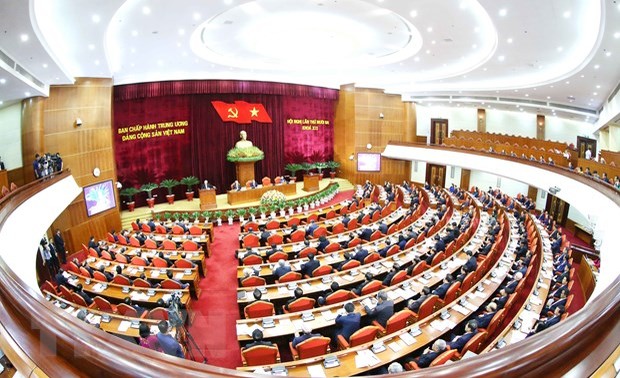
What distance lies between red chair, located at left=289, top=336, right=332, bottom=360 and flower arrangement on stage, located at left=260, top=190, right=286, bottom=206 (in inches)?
449

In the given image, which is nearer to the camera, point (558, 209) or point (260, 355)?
point (260, 355)

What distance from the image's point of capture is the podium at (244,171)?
62.6ft

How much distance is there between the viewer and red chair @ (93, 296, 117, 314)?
287 inches

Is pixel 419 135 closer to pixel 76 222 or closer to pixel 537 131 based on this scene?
pixel 537 131

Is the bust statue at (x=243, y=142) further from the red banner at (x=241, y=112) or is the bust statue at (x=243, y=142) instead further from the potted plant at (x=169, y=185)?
the potted plant at (x=169, y=185)

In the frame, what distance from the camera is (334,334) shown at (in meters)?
6.36

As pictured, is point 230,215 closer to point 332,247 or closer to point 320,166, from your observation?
point 332,247

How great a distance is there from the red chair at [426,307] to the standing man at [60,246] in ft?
37.4

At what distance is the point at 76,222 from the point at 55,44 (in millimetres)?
6547

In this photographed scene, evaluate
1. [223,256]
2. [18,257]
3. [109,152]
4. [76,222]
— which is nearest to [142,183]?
[109,152]

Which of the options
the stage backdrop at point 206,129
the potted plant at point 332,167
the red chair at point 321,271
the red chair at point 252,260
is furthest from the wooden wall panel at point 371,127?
the red chair at point 321,271

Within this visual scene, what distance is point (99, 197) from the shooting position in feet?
46.1

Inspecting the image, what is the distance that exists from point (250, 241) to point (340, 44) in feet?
31.5

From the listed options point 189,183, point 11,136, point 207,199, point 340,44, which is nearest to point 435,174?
point 340,44
